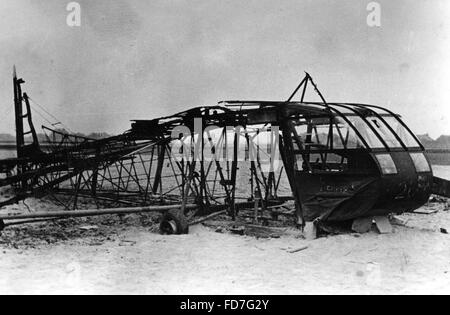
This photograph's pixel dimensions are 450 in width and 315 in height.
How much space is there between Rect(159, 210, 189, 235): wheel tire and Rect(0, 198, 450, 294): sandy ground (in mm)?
330

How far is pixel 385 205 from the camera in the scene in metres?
11.4

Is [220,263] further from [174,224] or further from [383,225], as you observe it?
[383,225]

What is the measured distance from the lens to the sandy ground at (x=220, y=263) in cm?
820

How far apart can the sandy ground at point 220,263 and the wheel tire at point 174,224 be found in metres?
0.33

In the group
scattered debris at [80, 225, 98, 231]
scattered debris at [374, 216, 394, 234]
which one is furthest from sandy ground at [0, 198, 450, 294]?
scattered debris at [80, 225, 98, 231]

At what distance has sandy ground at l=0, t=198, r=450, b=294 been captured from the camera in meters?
8.20

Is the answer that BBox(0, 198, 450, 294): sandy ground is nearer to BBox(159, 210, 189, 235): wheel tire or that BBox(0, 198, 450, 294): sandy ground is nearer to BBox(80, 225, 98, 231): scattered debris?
BBox(159, 210, 189, 235): wheel tire

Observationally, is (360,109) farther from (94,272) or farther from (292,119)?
(94,272)

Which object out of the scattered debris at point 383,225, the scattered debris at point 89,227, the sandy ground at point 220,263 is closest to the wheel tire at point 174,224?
the sandy ground at point 220,263

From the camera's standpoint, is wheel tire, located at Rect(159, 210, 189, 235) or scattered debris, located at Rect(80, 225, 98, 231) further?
scattered debris, located at Rect(80, 225, 98, 231)

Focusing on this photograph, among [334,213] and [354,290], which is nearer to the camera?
[354,290]

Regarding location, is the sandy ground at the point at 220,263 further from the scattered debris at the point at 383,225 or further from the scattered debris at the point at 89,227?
the scattered debris at the point at 89,227

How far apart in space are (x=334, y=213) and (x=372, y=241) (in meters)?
1.14
